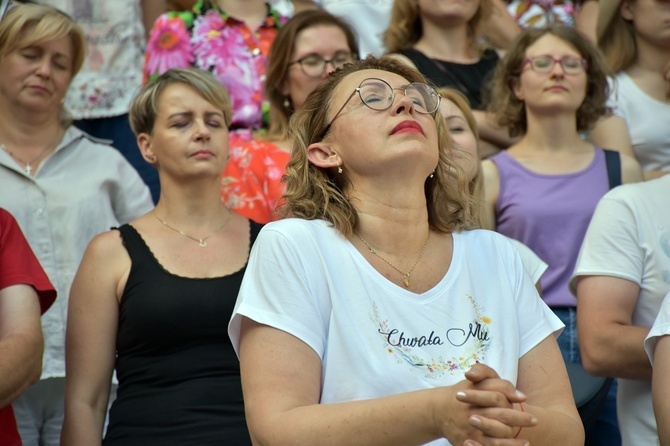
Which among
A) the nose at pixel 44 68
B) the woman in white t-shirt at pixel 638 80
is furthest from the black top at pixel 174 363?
the woman in white t-shirt at pixel 638 80

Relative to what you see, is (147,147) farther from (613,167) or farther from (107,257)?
(613,167)

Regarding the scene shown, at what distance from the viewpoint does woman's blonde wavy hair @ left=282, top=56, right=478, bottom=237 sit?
2.59 metres

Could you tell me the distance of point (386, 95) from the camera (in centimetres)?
262

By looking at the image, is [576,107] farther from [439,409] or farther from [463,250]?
[439,409]

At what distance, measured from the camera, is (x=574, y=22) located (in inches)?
221

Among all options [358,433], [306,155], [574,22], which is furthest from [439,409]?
[574,22]

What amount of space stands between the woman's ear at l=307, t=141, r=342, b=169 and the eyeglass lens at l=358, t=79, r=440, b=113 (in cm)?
15

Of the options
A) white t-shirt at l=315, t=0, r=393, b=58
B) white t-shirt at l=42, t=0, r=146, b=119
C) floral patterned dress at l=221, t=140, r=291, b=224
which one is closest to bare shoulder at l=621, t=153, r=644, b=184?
floral patterned dress at l=221, t=140, r=291, b=224

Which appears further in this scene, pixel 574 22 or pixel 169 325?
pixel 574 22

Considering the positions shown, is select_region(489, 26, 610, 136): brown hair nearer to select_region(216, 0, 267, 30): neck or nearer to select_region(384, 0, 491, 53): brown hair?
select_region(384, 0, 491, 53): brown hair

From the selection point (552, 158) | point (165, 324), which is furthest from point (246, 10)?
point (165, 324)

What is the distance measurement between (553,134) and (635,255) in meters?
1.21

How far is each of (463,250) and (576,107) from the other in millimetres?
2012

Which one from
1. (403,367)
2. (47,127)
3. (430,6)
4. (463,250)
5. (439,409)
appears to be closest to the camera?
(439,409)
